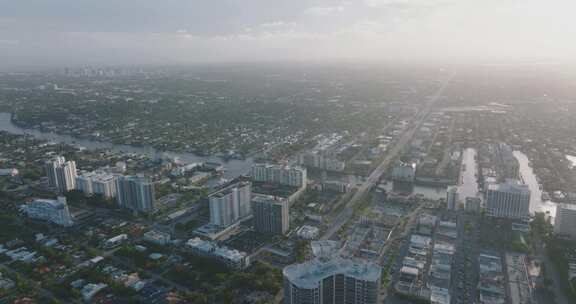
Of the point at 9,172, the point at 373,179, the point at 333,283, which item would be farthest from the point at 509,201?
the point at 9,172

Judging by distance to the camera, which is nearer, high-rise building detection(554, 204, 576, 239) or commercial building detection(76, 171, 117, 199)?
high-rise building detection(554, 204, 576, 239)

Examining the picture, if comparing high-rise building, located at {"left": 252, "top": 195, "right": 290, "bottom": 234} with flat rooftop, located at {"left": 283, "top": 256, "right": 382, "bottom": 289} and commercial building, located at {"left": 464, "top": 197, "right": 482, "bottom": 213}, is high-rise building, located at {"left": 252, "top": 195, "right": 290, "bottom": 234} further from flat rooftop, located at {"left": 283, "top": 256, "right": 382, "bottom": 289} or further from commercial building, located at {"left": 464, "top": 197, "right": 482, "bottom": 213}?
commercial building, located at {"left": 464, "top": 197, "right": 482, "bottom": 213}

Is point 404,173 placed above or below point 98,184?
below

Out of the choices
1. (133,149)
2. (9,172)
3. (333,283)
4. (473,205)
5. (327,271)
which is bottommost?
(133,149)

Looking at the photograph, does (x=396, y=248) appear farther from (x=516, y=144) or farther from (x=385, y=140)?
(x=516, y=144)

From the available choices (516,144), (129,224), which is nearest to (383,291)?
(129,224)

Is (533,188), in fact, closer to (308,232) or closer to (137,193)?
(308,232)

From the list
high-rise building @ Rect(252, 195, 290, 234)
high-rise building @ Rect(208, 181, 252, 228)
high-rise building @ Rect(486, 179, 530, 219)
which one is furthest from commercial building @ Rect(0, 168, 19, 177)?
high-rise building @ Rect(486, 179, 530, 219)
